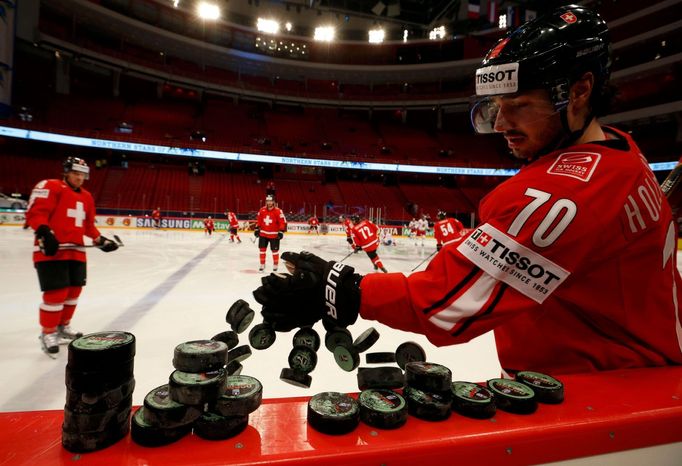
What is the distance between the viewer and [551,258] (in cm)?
81

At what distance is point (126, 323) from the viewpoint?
385 cm

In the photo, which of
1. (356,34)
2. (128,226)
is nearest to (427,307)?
(128,226)

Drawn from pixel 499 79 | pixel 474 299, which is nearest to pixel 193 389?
pixel 474 299

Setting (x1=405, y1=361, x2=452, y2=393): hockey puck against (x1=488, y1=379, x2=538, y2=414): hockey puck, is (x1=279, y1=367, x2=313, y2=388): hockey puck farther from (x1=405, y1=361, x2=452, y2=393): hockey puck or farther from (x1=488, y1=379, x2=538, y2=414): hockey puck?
(x1=488, y1=379, x2=538, y2=414): hockey puck

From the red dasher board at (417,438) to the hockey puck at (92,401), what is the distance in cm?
8

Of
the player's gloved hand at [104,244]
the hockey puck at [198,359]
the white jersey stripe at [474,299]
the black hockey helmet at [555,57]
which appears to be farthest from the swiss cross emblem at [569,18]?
the player's gloved hand at [104,244]

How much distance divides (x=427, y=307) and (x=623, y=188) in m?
0.55

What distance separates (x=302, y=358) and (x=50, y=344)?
10.3ft

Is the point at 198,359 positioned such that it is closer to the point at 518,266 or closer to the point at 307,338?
the point at 307,338

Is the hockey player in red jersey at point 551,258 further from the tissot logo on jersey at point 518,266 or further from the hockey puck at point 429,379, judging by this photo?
the hockey puck at point 429,379

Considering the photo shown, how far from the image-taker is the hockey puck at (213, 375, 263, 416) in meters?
0.76

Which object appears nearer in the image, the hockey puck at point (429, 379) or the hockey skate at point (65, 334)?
the hockey puck at point (429, 379)

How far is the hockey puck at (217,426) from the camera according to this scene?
736 mm

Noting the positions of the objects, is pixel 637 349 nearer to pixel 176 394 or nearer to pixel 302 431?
pixel 302 431
